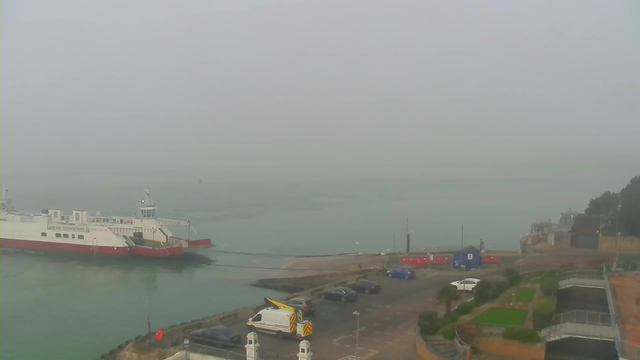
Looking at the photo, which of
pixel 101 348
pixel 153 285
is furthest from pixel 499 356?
pixel 153 285

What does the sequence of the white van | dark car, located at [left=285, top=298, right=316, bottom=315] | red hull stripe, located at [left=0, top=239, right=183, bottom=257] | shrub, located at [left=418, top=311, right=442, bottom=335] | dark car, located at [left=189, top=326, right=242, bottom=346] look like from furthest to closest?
red hull stripe, located at [left=0, top=239, right=183, bottom=257]
dark car, located at [left=285, top=298, right=316, bottom=315]
the white van
shrub, located at [left=418, top=311, right=442, bottom=335]
dark car, located at [left=189, top=326, right=242, bottom=346]

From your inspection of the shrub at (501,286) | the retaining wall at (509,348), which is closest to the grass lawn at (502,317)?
the retaining wall at (509,348)

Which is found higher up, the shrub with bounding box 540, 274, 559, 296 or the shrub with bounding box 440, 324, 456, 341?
the shrub with bounding box 540, 274, 559, 296

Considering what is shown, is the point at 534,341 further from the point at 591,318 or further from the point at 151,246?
the point at 151,246

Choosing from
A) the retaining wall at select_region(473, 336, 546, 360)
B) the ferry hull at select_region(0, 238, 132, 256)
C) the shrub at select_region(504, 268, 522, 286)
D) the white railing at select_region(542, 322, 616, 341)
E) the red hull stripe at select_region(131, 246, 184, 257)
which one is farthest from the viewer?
the ferry hull at select_region(0, 238, 132, 256)

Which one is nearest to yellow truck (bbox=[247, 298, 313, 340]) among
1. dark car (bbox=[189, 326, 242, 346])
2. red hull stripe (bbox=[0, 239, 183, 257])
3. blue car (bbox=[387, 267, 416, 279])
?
dark car (bbox=[189, 326, 242, 346])

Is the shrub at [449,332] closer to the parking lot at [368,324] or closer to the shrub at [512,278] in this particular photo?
the parking lot at [368,324]

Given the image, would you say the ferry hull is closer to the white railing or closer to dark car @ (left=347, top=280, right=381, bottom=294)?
dark car @ (left=347, top=280, right=381, bottom=294)
